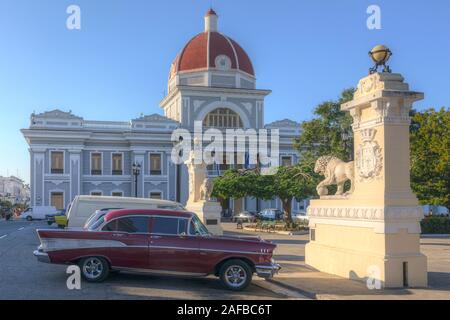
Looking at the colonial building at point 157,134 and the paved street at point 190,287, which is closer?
the paved street at point 190,287

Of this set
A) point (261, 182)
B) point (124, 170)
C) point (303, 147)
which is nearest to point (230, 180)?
point (261, 182)

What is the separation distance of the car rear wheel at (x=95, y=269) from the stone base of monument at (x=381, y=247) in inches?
218

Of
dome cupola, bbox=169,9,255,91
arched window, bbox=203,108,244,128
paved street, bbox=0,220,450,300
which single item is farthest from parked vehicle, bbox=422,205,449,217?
paved street, bbox=0,220,450,300

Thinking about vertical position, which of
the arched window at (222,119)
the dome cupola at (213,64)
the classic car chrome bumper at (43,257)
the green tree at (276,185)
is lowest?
the classic car chrome bumper at (43,257)

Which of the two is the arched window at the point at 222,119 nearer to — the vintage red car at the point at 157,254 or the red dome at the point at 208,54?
the red dome at the point at 208,54

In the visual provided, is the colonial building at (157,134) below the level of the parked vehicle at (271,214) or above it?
above

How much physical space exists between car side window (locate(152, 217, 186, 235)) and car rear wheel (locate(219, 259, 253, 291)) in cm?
130

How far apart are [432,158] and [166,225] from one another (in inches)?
992

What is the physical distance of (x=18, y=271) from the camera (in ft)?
47.1

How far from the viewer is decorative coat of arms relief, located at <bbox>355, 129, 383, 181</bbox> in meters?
12.7

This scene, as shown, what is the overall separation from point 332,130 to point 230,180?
7521mm

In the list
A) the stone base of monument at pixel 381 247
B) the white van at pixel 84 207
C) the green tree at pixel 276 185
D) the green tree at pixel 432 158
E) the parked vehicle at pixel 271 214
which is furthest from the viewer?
the parked vehicle at pixel 271 214

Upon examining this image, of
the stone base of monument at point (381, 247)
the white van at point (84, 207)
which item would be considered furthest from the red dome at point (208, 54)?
the stone base of monument at point (381, 247)

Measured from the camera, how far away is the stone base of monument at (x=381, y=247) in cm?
1207
